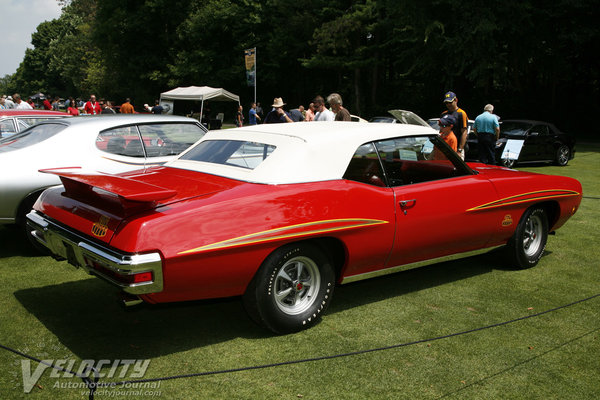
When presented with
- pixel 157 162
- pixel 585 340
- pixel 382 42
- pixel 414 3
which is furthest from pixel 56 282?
pixel 382 42

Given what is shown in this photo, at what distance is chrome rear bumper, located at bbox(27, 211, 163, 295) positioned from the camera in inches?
118

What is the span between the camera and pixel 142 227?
10.1 feet

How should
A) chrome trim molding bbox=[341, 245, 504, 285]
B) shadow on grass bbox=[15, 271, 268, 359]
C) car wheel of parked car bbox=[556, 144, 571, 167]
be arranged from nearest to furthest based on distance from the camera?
1. shadow on grass bbox=[15, 271, 268, 359]
2. chrome trim molding bbox=[341, 245, 504, 285]
3. car wheel of parked car bbox=[556, 144, 571, 167]

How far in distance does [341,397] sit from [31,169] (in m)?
4.21

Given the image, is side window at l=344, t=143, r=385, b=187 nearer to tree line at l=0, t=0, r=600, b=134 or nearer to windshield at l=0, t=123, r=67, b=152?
windshield at l=0, t=123, r=67, b=152

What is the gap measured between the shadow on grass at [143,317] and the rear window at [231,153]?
1.08 metres

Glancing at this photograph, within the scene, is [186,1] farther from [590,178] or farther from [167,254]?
[167,254]

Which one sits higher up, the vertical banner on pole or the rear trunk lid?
the vertical banner on pole

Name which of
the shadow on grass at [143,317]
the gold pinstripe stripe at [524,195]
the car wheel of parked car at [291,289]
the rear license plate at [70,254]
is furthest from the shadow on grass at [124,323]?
the gold pinstripe stripe at [524,195]

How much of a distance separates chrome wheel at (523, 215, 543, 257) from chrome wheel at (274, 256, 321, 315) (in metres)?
2.62

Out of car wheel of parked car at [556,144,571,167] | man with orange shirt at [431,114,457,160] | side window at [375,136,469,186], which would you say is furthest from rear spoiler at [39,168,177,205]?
car wheel of parked car at [556,144,571,167]

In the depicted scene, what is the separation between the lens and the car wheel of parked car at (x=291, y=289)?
348cm

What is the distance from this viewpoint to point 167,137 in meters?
6.65

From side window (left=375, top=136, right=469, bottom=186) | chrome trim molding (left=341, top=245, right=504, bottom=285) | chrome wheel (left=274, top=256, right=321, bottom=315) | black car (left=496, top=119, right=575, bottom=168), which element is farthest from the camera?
black car (left=496, top=119, right=575, bottom=168)
